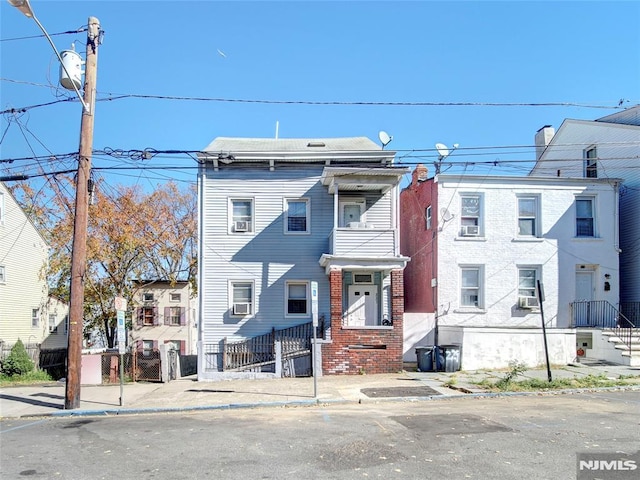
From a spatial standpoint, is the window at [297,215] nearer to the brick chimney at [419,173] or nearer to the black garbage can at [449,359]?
the brick chimney at [419,173]

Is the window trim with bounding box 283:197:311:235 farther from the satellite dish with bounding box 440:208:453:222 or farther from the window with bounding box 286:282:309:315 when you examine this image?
the satellite dish with bounding box 440:208:453:222

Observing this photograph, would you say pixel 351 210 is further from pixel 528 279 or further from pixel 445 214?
pixel 528 279

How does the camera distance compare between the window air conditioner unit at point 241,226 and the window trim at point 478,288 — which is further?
the window trim at point 478,288

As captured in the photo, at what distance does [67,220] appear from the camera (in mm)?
31172

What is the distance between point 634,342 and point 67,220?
2796 cm

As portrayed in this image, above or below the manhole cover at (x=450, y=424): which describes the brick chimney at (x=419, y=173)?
above

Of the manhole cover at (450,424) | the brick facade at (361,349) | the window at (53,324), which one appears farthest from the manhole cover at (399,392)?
the window at (53,324)

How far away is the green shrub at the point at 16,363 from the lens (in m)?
20.1

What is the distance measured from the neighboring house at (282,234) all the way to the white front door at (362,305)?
0.04 metres

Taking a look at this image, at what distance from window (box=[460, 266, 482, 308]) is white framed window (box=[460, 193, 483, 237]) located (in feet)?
4.44

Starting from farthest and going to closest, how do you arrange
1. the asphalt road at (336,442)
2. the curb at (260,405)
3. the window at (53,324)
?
1. the window at (53,324)
2. the curb at (260,405)
3. the asphalt road at (336,442)

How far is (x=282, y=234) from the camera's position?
2047 centimetres

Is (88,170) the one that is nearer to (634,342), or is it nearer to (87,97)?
(87,97)

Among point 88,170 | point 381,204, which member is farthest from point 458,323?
point 88,170
